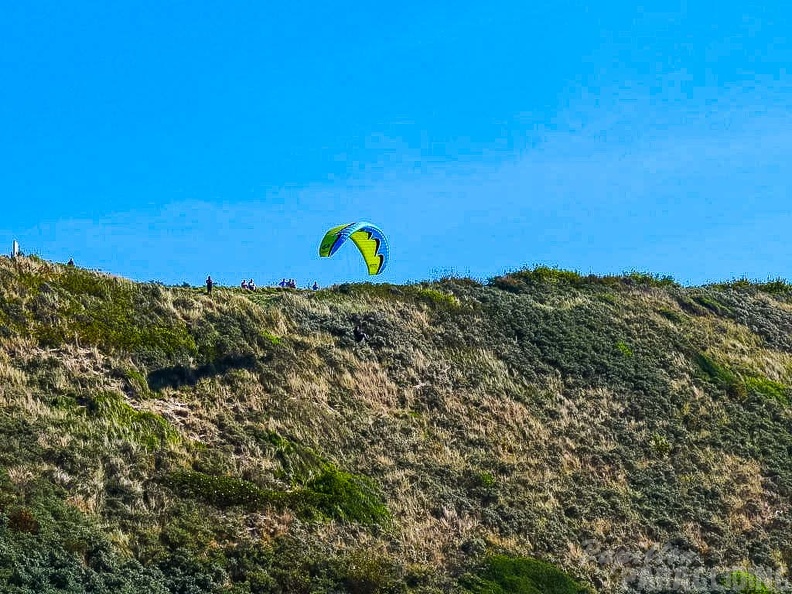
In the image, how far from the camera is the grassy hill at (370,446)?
73.9 ft

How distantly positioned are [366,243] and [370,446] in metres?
12.5

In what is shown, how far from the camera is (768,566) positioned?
Result: 30.2 metres

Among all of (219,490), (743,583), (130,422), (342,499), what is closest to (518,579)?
(342,499)

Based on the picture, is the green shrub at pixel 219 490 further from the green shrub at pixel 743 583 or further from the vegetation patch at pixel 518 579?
the green shrub at pixel 743 583

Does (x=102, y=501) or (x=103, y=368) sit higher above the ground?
(x=103, y=368)

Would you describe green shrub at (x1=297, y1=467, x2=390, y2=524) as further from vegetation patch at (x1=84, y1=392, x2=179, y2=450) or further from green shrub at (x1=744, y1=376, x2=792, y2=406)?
green shrub at (x1=744, y1=376, x2=792, y2=406)

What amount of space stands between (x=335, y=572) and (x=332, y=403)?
1014cm

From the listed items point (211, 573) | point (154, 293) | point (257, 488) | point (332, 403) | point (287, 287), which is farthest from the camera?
point (287, 287)

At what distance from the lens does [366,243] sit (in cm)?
4119

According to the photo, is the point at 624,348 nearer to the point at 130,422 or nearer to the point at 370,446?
the point at 370,446

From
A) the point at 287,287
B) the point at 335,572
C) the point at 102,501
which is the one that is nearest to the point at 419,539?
the point at 335,572

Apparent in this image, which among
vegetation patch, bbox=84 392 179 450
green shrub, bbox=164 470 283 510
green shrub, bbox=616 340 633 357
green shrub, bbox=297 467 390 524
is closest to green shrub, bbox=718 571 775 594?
green shrub, bbox=297 467 390 524

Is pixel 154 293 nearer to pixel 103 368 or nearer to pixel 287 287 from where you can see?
pixel 103 368

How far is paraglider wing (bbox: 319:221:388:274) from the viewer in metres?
38.0
